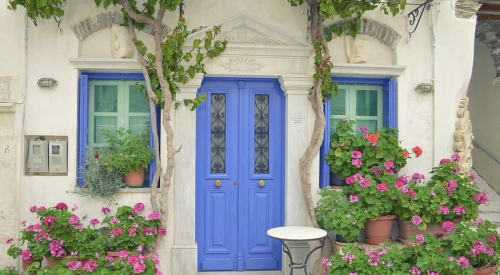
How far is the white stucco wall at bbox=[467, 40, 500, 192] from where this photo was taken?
859cm

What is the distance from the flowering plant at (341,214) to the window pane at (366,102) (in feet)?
3.93

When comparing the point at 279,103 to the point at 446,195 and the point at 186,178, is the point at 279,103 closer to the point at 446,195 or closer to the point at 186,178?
the point at 186,178

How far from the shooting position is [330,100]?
250 inches

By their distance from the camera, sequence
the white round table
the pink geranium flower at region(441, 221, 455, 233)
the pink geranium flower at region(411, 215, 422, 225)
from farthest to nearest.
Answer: the pink geranium flower at region(411, 215, 422, 225), the pink geranium flower at region(441, 221, 455, 233), the white round table

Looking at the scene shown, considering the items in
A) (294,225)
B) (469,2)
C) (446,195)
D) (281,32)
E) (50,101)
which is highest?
(469,2)

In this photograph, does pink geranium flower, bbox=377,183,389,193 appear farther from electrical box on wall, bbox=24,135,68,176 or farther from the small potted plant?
electrical box on wall, bbox=24,135,68,176

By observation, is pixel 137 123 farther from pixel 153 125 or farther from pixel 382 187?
pixel 382 187

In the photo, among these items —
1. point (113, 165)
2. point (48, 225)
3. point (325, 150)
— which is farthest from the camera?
point (325, 150)

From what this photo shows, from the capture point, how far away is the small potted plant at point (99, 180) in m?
5.68

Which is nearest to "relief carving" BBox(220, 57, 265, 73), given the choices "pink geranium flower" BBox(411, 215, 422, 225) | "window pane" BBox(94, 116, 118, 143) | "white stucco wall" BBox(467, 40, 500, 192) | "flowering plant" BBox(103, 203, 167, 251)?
"window pane" BBox(94, 116, 118, 143)

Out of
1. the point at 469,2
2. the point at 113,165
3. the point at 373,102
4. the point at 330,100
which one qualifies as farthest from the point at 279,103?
the point at 469,2

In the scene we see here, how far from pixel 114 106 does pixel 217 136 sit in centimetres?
132

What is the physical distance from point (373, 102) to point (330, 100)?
60 cm

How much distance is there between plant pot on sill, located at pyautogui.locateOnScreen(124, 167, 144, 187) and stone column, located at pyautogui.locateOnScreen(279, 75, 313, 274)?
1770mm
